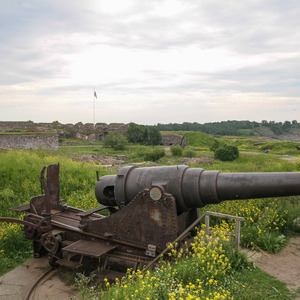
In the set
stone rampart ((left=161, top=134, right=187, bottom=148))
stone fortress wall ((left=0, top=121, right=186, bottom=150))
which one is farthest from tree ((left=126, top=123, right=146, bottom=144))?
stone rampart ((left=161, top=134, right=187, bottom=148))

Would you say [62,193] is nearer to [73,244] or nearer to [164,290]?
[73,244]

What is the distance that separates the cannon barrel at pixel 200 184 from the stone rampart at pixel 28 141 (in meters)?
23.4

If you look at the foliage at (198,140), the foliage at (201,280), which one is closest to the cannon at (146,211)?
the foliage at (201,280)

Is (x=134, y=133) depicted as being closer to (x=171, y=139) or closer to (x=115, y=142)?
(x=171, y=139)

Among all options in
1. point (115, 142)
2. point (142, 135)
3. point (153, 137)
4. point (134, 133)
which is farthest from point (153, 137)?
point (115, 142)

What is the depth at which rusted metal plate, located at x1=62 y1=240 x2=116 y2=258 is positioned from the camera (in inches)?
182

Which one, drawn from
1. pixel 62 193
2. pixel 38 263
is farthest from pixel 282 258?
pixel 62 193

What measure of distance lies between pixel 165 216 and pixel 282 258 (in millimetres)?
2398

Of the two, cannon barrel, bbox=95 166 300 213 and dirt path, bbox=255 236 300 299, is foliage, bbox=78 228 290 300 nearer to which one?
dirt path, bbox=255 236 300 299

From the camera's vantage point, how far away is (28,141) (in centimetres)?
2808

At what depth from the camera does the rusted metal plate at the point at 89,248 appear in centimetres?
462

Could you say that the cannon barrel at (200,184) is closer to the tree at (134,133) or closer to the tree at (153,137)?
the tree at (134,133)

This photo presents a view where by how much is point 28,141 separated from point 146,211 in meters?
25.8

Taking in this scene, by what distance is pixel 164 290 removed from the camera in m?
3.46
